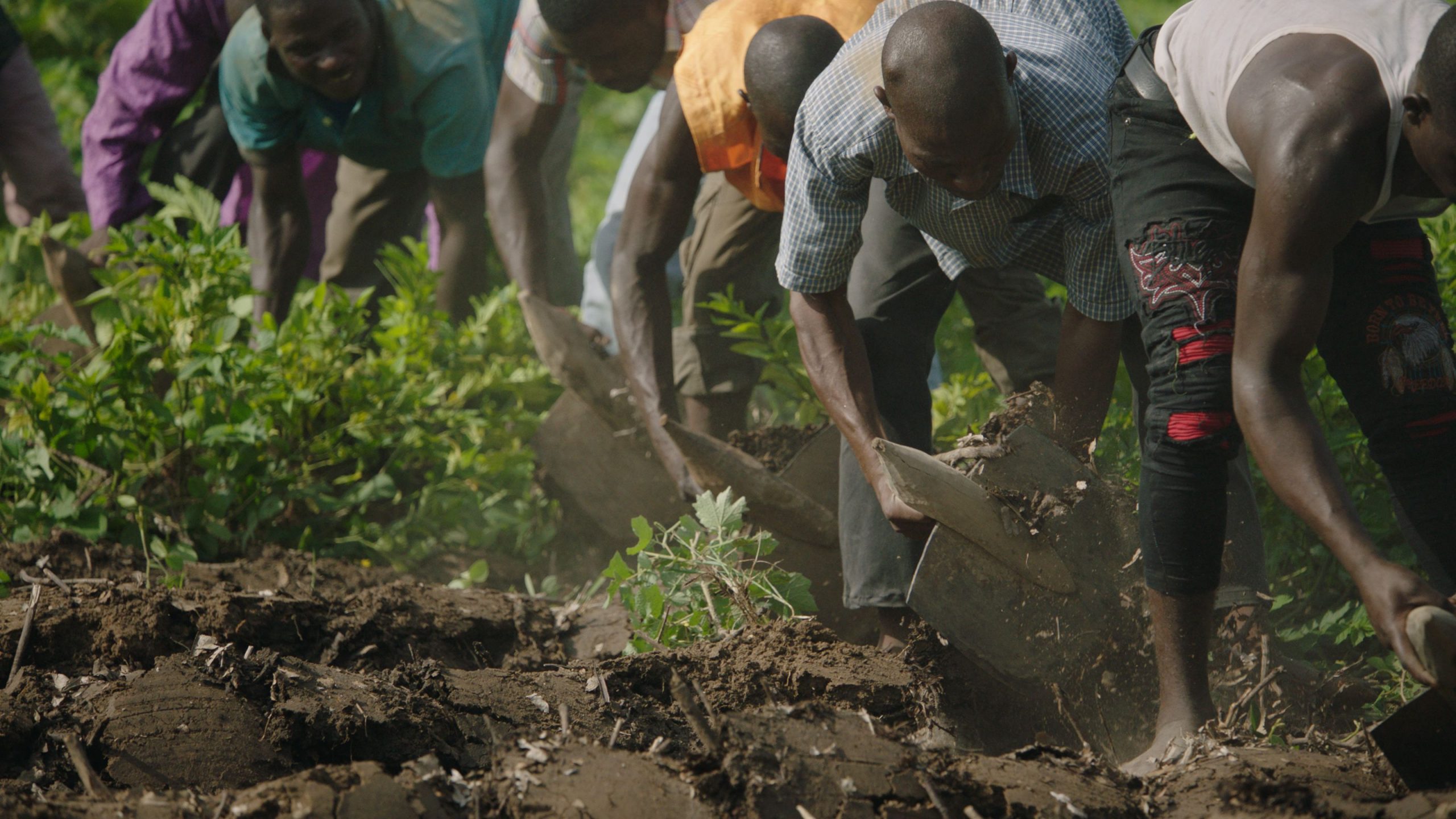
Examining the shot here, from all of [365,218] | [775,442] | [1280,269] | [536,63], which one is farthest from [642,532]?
[365,218]

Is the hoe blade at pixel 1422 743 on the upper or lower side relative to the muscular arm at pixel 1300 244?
lower

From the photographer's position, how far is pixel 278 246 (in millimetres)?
4336

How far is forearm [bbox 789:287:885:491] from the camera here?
278 cm

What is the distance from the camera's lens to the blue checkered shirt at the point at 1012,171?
8.41ft

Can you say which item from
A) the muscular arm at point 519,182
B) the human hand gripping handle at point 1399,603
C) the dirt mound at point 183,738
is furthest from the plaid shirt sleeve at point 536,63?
the human hand gripping handle at point 1399,603

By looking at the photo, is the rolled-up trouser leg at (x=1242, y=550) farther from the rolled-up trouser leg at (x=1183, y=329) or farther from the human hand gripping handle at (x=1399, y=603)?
the human hand gripping handle at (x=1399, y=603)

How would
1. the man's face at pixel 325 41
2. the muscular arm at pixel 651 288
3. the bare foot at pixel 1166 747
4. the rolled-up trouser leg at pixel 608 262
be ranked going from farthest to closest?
the rolled-up trouser leg at pixel 608 262, the man's face at pixel 325 41, the muscular arm at pixel 651 288, the bare foot at pixel 1166 747

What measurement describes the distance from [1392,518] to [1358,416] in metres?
0.67

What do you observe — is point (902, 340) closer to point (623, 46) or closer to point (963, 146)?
point (963, 146)

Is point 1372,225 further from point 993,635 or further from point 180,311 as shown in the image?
point 180,311

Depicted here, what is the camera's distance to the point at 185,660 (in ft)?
7.13

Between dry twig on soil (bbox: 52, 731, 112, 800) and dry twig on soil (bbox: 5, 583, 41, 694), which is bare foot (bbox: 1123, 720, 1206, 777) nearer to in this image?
dry twig on soil (bbox: 52, 731, 112, 800)

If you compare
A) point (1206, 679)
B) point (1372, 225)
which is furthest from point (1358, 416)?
point (1206, 679)

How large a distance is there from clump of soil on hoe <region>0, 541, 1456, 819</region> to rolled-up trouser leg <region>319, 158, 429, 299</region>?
2360mm
